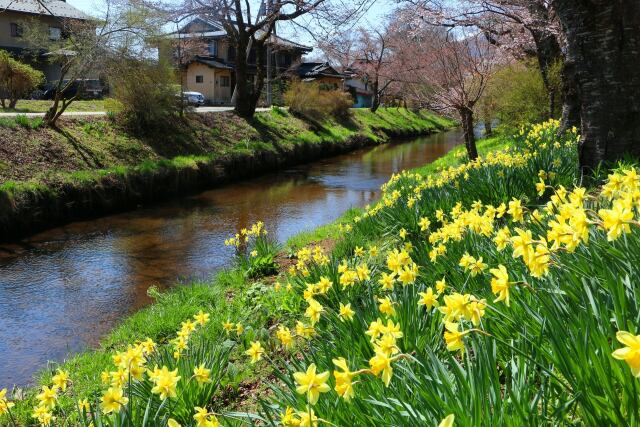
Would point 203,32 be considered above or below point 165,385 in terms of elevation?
above

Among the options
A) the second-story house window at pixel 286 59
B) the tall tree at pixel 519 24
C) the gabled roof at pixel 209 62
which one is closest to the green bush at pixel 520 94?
the tall tree at pixel 519 24

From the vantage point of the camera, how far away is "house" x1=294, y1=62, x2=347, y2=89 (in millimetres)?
51812

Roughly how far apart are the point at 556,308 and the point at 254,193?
1365 centimetres

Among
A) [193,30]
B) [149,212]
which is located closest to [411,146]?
[193,30]

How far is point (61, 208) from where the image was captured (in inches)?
461

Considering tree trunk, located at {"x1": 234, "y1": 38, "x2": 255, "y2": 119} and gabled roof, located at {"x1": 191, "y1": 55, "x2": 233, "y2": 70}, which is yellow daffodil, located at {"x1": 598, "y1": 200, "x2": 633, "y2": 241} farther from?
gabled roof, located at {"x1": 191, "y1": 55, "x2": 233, "y2": 70}

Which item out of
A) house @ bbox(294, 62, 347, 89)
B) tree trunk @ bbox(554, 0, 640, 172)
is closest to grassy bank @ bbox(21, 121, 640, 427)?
tree trunk @ bbox(554, 0, 640, 172)

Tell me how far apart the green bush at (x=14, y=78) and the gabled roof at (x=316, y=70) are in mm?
34652

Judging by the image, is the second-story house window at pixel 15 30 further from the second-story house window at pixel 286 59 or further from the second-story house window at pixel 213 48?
the second-story house window at pixel 286 59

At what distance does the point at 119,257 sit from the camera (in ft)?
30.5

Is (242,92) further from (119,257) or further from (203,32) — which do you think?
(203,32)

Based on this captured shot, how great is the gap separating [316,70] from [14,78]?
37.0 meters

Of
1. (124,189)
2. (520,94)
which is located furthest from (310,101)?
(124,189)

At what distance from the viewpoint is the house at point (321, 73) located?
170ft
